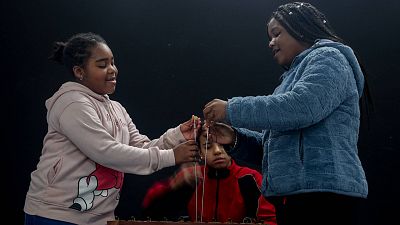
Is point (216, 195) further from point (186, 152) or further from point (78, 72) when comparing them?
point (78, 72)

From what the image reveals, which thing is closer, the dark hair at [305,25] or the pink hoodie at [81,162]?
the dark hair at [305,25]

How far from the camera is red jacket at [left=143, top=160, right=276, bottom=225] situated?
7.95 ft

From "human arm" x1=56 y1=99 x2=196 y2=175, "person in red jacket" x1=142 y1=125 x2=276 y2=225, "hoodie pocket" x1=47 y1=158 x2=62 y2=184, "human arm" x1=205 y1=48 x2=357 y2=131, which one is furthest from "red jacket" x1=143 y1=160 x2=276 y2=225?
"human arm" x1=205 y1=48 x2=357 y2=131

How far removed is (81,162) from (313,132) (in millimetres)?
886

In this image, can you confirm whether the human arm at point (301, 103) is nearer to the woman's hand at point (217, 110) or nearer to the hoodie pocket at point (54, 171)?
the woman's hand at point (217, 110)

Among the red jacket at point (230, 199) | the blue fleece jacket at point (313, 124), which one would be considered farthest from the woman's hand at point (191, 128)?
the blue fleece jacket at point (313, 124)

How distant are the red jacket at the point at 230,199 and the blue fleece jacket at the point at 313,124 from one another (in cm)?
85

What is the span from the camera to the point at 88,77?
81.4 inches

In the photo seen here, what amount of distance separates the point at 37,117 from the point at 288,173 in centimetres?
187

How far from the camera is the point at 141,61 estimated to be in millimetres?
2955

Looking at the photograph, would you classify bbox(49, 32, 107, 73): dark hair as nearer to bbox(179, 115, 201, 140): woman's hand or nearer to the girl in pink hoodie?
the girl in pink hoodie

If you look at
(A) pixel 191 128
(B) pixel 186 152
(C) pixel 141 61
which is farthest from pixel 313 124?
(C) pixel 141 61

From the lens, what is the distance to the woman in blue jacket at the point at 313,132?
4.80 ft

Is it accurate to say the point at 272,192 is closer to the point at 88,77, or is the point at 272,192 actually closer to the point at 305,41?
the point at 305,41
